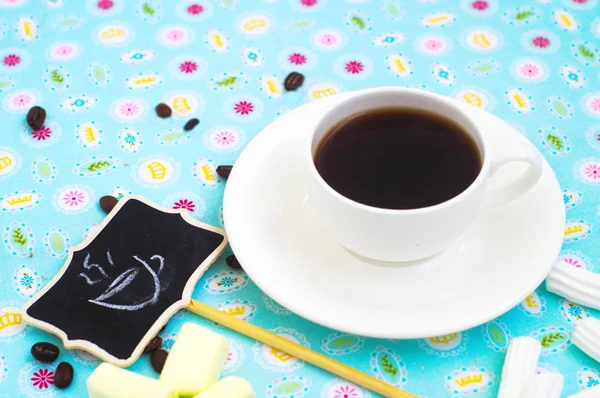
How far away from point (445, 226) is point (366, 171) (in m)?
0.14

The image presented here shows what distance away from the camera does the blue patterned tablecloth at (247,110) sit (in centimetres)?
101

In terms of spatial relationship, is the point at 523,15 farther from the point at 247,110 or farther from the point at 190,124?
the point at 190,124

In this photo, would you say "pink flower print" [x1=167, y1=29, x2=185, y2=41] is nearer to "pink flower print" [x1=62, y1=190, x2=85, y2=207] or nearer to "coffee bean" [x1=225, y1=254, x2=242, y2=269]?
"pink flower print" [x1=62, y1=190, x2=85, y2=207]

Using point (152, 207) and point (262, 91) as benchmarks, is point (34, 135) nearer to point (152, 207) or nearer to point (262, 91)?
point (152, 207)

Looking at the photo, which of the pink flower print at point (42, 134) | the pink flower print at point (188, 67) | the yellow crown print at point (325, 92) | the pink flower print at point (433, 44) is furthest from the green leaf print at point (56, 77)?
the pink flower print at point (433, 44)

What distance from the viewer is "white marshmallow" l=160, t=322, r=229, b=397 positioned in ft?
3.07

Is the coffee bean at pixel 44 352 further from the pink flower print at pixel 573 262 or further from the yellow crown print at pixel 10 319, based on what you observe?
the pink flower print at pixel 573 262

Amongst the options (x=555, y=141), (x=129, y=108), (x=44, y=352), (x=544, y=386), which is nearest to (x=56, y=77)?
(x=129, y=108)

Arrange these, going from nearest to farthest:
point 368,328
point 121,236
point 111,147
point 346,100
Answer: point 368,328 → point 346,100 → point 121,236 → point 111,147

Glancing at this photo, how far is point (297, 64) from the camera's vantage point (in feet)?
4.83

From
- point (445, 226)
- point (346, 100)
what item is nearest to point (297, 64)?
point (346, 100)

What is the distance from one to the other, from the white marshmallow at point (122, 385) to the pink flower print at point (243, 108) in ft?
1.96

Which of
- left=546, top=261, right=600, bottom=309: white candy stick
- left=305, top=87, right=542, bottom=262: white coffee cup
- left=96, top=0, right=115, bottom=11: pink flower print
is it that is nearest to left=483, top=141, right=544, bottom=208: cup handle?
left=305, top=87, right=542, bottom=262: white coffee cup

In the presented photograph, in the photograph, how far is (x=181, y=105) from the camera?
139 cm
